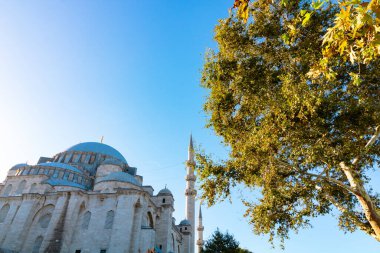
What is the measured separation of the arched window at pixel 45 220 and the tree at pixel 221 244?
16.6 meters

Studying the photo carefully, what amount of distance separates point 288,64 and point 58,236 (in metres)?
26.4

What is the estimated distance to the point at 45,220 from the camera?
29.1 meters

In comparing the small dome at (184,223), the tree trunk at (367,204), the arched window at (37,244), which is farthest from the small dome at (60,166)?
the tree trunk at (367,204)

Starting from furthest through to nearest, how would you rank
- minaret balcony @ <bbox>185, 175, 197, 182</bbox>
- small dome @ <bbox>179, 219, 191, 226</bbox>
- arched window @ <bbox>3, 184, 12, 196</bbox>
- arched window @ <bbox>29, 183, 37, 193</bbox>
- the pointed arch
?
small dome @ <bbox>179, 219, 191, 226</bbox> → minaret balcony @ <bbox>185, 175, 197, 182</bbox> → arched window @ <bbox>3, 184, 12, 196</bbox> → arched window @ <bbox>29, 183, 37, 193</bbox> → the pointed arch

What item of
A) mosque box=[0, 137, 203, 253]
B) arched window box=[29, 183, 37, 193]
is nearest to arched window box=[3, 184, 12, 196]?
mosque box=[0, 137, 203, 253]

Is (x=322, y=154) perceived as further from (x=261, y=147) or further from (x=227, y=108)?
(x=227, y=108)

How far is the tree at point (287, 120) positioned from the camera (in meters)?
8.76

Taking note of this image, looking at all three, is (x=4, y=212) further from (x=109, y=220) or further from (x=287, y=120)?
(x=287, y=120)

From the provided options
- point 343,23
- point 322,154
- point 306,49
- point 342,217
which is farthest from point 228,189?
point 343,23

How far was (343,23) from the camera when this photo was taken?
10.4ft

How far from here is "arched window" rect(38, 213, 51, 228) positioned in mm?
28750

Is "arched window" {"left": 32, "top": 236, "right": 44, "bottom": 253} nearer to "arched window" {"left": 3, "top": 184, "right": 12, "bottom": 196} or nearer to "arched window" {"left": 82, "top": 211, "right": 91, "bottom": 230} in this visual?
"arched window" {"left": 82, "top": 211, "right": 91, "bottom": 230}

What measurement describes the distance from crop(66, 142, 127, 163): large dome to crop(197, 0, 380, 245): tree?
115ft

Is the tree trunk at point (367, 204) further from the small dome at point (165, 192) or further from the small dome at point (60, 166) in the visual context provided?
the small dome at point (60, 166)
